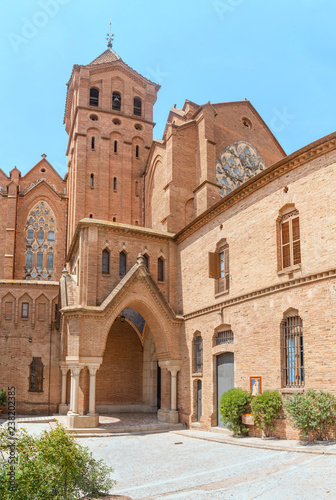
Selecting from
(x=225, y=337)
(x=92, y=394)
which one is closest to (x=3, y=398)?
(x=92, y=394)

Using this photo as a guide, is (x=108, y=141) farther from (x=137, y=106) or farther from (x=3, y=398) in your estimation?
(x=3, y=398)

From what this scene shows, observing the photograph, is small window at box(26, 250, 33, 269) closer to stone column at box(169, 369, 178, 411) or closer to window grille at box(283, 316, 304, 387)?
stone column at box(169, 369, 178, 411)

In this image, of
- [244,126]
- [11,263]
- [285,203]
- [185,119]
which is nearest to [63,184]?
[11,263]

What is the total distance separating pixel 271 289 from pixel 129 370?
13.2 meters

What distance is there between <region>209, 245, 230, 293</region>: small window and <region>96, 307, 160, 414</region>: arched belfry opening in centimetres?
742

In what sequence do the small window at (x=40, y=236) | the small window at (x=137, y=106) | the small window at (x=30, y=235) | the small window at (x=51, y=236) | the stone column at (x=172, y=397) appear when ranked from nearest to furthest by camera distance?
the stone column at (x=172, y=397)
the small window at (x=30, y=235)
the small window at (x=40, y=236)
the small window at (x=51, y=236)
the small window at (x=137, y=106)

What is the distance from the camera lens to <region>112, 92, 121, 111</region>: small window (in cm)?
3869

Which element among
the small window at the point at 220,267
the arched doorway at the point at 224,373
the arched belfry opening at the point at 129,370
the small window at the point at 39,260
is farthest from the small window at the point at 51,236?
the arched doorway at the point at 224,373

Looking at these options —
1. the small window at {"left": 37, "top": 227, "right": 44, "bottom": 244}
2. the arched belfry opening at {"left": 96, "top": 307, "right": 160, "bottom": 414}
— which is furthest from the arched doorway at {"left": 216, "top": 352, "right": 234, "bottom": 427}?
the small window at {"left": 37, "top": 227, "right": 44, "bottom": 244}

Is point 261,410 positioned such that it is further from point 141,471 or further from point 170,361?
point 170,361

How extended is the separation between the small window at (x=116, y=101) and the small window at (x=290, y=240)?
2432cm

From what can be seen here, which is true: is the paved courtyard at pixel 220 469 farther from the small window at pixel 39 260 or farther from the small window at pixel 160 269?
the small window at pixel 39 260

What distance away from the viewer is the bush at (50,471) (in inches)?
296

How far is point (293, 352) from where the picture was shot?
53.8 feet
